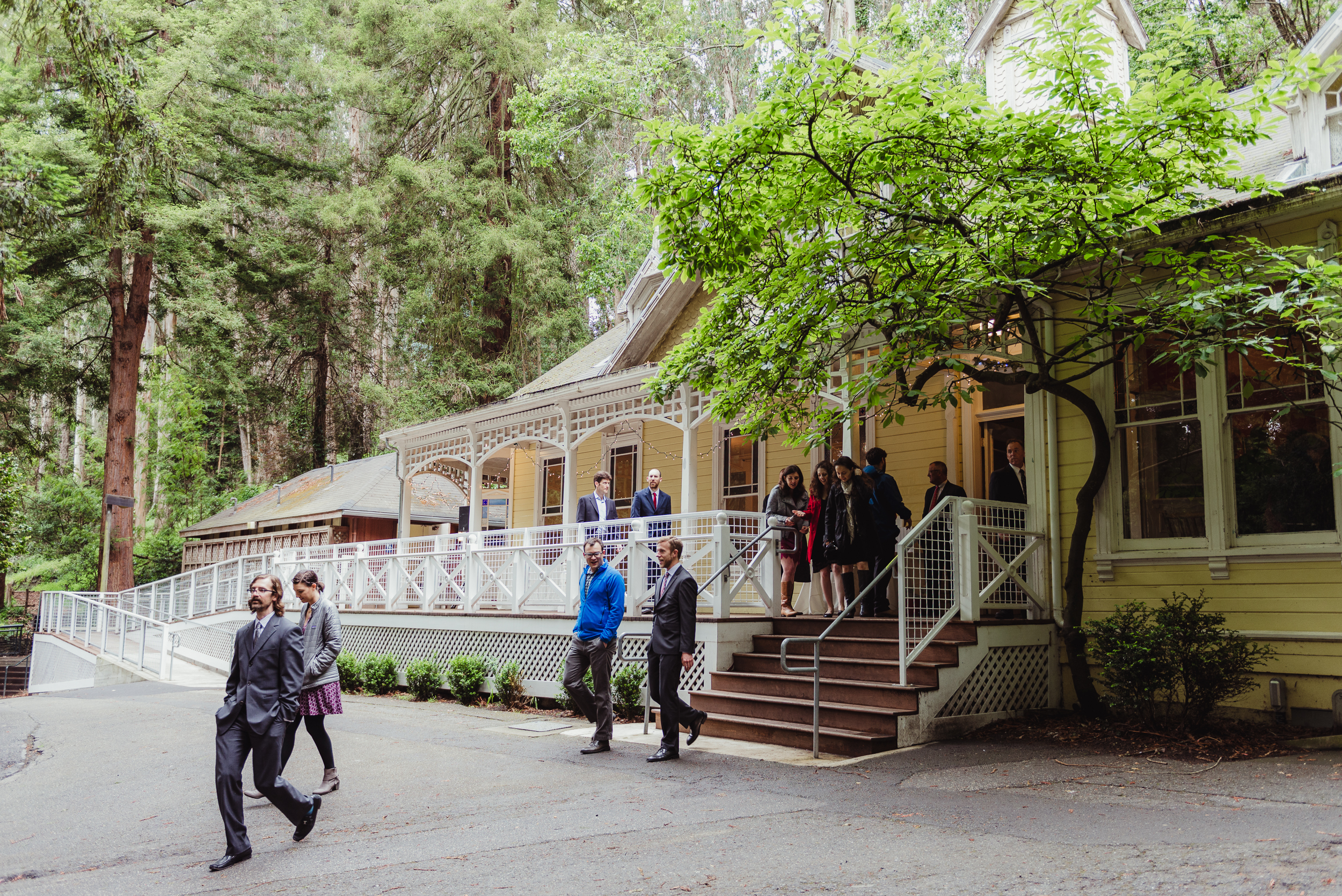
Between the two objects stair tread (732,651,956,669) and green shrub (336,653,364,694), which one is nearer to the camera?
stair tread (732,651,956,669)

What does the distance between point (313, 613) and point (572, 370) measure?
13.5m

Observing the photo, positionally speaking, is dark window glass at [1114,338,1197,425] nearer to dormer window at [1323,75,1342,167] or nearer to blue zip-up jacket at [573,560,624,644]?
dormer window at [1323,75,1342,167]

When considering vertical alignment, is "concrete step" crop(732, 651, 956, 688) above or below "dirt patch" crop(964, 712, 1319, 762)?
above

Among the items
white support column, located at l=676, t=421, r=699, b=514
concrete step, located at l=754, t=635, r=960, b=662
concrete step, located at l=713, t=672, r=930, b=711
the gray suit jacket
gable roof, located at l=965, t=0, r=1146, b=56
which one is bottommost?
concrete step, located at l=713, t=672, r=930, b=711

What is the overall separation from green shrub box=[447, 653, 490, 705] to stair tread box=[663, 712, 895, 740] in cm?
471

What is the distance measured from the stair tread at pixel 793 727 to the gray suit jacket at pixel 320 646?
3.91 meters

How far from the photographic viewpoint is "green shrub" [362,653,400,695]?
15547 mm

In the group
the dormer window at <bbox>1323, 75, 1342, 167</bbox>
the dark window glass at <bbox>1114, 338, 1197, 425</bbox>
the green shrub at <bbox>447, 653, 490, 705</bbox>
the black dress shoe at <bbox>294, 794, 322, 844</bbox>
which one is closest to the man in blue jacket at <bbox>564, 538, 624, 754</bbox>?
the black dress shoe at <bbox>294, 794, 322, 844</bbox>

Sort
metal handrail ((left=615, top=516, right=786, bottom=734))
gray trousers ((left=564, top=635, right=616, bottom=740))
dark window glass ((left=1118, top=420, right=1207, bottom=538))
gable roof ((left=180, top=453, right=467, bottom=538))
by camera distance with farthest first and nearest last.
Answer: gable roof ((left=180, top=453, right=467, bottom=538))
metal handrail ((left=615, top=516, right=786, bottom=734))
gray trousers ((left=564, top=635, right=616, bottom=740))
dark window glass ((left=1118, top=420, right=1207, bottom=538))

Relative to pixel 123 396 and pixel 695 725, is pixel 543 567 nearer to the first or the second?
pixel 695 725

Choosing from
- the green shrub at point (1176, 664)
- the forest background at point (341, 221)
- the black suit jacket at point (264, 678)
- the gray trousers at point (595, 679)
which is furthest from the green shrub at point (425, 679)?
the forest background at point (341, 221)

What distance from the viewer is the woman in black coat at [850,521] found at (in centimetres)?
1044

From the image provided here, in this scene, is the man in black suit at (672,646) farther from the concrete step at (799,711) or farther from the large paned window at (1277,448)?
the large paned window at (1277,448)

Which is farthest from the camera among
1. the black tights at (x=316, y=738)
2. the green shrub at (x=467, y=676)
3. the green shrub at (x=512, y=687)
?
the green shrub at (x=467, y=676)
